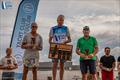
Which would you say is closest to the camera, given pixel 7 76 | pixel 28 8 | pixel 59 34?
pixel 59 34

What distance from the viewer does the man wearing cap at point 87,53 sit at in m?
7.52

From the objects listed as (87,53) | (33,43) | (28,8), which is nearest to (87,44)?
(87,53)

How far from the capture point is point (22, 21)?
11.1m

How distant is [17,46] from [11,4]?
138 cm

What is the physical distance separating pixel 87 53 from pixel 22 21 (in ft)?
13.6

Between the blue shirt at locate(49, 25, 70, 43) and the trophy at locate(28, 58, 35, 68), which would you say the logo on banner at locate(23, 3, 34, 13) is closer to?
the blue shirt at locate(49, 25, 70, 43)

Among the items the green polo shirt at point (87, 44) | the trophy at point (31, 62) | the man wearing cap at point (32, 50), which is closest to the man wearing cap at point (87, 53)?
the green polo shirt at point (87, 44)

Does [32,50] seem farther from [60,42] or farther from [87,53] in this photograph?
[87,53]

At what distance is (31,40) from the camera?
7.71 m

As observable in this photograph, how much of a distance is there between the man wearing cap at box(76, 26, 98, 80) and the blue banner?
148 inches

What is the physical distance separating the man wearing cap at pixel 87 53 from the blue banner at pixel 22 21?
3.75m

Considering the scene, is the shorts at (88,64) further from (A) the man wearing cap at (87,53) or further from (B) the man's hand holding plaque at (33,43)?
(B) the man's hand holding plaque at (33,43)

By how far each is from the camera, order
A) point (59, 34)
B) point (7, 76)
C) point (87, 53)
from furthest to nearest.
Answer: point (7, 76) < point (59, 34) < point (87, 53)

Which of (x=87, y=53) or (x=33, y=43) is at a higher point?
(x=33, y=43)
